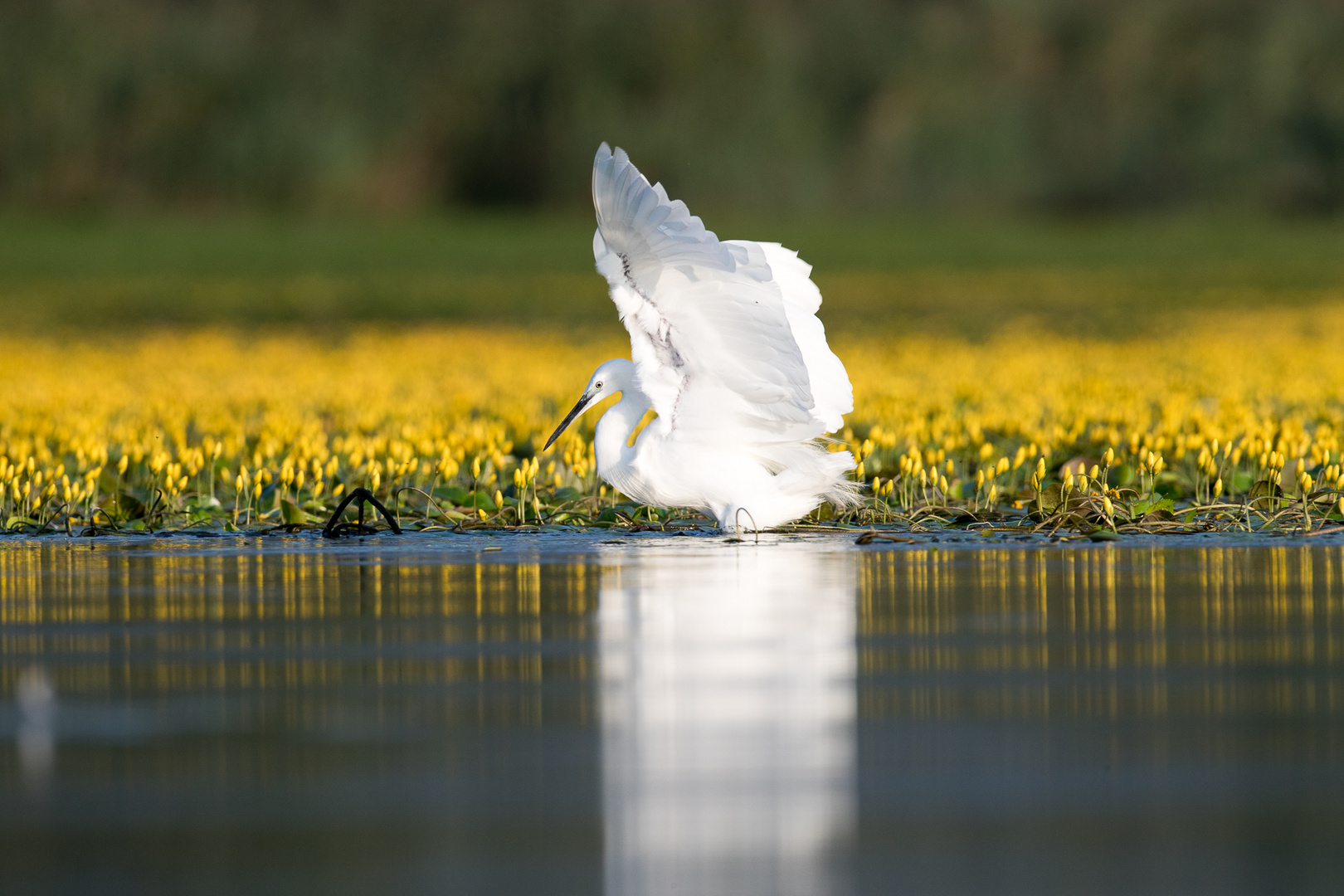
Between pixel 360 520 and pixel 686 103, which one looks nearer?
pixel 360 520

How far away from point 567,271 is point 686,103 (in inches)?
745

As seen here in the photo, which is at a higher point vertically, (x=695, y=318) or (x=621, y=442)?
(x=695, y=318)

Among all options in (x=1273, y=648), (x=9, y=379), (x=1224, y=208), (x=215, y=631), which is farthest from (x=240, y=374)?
(x=1224, y=208)

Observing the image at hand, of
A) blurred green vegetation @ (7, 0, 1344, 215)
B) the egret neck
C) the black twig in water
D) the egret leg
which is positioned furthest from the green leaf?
blurred green vegetation @ (7, 0, 1344, 215)

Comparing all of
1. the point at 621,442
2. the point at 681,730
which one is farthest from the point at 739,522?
the point at 681,730

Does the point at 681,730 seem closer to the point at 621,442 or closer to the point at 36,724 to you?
the point at 36,724

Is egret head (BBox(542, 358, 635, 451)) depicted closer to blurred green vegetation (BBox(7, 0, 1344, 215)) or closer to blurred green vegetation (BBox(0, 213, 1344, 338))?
blurred green vegetation (BBox(0, 213, 1344, 338))

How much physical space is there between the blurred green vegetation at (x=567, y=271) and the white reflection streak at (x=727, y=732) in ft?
71.6

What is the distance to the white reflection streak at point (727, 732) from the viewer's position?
4.16m

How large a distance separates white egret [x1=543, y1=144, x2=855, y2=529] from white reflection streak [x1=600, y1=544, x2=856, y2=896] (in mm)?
1116

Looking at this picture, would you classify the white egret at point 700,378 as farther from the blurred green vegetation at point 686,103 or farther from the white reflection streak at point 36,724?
the blurred green vegetation at point 686,103

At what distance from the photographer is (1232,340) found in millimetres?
25172

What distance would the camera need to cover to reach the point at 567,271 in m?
49.4

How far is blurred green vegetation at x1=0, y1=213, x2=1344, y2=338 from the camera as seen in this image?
117ft
